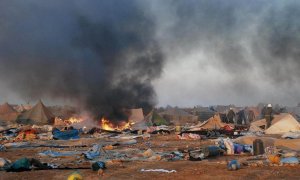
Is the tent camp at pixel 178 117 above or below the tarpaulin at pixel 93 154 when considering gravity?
above

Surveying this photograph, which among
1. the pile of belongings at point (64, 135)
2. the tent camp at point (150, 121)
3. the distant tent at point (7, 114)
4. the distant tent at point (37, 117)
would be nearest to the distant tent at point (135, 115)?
the tent camp at point (150, 121)

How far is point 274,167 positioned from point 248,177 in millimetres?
2356

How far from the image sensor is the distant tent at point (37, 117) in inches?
1978

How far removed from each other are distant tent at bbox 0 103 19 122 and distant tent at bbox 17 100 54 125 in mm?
5907

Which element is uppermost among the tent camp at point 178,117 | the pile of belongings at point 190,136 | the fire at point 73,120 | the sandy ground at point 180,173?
the tent camp at point 178,117

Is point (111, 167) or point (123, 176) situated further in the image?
point (111, 167)

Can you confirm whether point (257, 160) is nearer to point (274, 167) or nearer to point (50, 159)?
point (274, 167)

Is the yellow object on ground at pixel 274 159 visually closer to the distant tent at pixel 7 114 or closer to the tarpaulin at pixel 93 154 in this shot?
the tarpaulin at pixel 93 154

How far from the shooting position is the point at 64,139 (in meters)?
29.4

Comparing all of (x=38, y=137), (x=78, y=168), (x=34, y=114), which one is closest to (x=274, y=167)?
(x=78, y=168)

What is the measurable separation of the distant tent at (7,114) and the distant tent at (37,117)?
5.91 metres

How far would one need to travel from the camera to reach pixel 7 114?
5956cm

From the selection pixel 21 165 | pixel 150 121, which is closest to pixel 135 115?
pixel 150 121

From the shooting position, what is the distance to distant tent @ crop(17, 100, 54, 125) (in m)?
50.2
